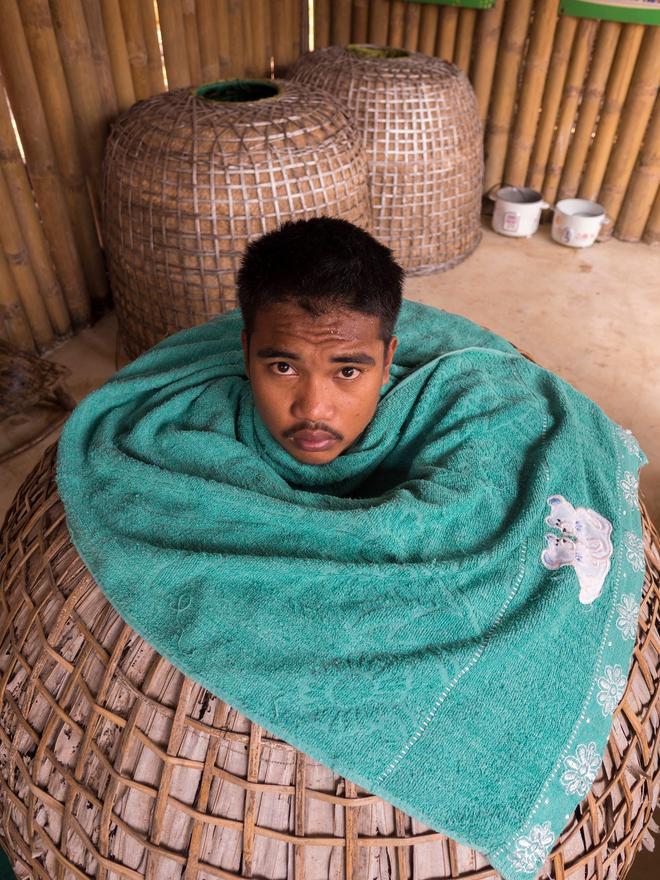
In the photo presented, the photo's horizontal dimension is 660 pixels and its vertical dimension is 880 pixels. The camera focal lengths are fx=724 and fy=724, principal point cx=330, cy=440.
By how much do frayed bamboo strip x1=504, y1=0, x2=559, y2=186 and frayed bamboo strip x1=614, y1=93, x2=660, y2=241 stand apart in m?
0.42

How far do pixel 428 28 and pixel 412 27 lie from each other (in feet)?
0.23

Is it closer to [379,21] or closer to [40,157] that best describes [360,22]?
[379,21]

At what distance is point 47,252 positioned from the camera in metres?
2.09

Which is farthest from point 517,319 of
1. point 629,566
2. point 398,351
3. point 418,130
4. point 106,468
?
point 106,468

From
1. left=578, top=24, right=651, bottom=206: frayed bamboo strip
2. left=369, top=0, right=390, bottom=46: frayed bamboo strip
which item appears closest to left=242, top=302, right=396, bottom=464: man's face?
left=578, top=24, right=651, bottom=206: frayed bamboo strip

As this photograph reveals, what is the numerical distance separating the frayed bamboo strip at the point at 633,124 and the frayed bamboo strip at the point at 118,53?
5.82 feet

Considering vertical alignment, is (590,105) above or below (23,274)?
above

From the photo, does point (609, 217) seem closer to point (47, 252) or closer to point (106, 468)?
point (47, 252)

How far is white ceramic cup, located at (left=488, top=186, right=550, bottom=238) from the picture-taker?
285 centimetres

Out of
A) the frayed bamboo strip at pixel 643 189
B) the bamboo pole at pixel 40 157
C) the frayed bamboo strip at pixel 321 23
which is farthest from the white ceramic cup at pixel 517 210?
the bamboo pole at pixel 40 157

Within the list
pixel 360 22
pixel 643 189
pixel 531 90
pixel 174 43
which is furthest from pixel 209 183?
pixel 643 189

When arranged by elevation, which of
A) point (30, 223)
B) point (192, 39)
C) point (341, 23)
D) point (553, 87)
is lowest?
point (30, 223)

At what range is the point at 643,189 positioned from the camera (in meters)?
2.79

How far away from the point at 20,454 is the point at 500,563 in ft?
4.65
